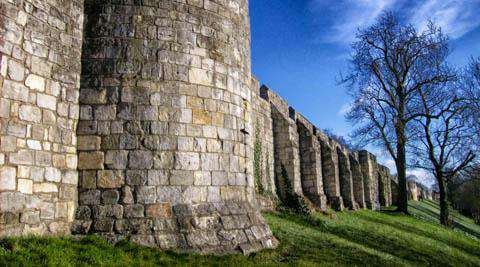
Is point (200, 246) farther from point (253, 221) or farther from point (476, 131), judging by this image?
point (476, 131)

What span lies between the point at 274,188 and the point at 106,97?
9517 millimetres

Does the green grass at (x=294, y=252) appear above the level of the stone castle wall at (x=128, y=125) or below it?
below

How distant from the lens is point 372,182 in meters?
28.5

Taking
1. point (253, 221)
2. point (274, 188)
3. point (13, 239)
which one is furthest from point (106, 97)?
point (274, 188)

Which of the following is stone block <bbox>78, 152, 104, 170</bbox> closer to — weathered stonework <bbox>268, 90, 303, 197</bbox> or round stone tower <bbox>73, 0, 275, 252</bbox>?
round stone tower <bbox>73, 0, 275, 252</bbox>

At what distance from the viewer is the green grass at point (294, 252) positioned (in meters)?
5.40

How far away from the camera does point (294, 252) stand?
7.91 m

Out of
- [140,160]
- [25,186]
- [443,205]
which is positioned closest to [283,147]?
[140,160]

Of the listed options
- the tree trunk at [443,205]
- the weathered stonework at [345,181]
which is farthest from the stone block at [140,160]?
the tree trunk at [443,205]

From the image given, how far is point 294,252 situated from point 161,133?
10.6ft

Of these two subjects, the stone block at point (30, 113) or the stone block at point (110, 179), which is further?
the stone block at point (110, 179)

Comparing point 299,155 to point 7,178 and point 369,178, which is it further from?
point 7,178

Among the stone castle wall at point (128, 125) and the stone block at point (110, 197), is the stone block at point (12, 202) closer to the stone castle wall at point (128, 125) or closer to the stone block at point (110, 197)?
the stone castle wall at point (128, 125)

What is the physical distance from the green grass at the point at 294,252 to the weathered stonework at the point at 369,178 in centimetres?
1038
